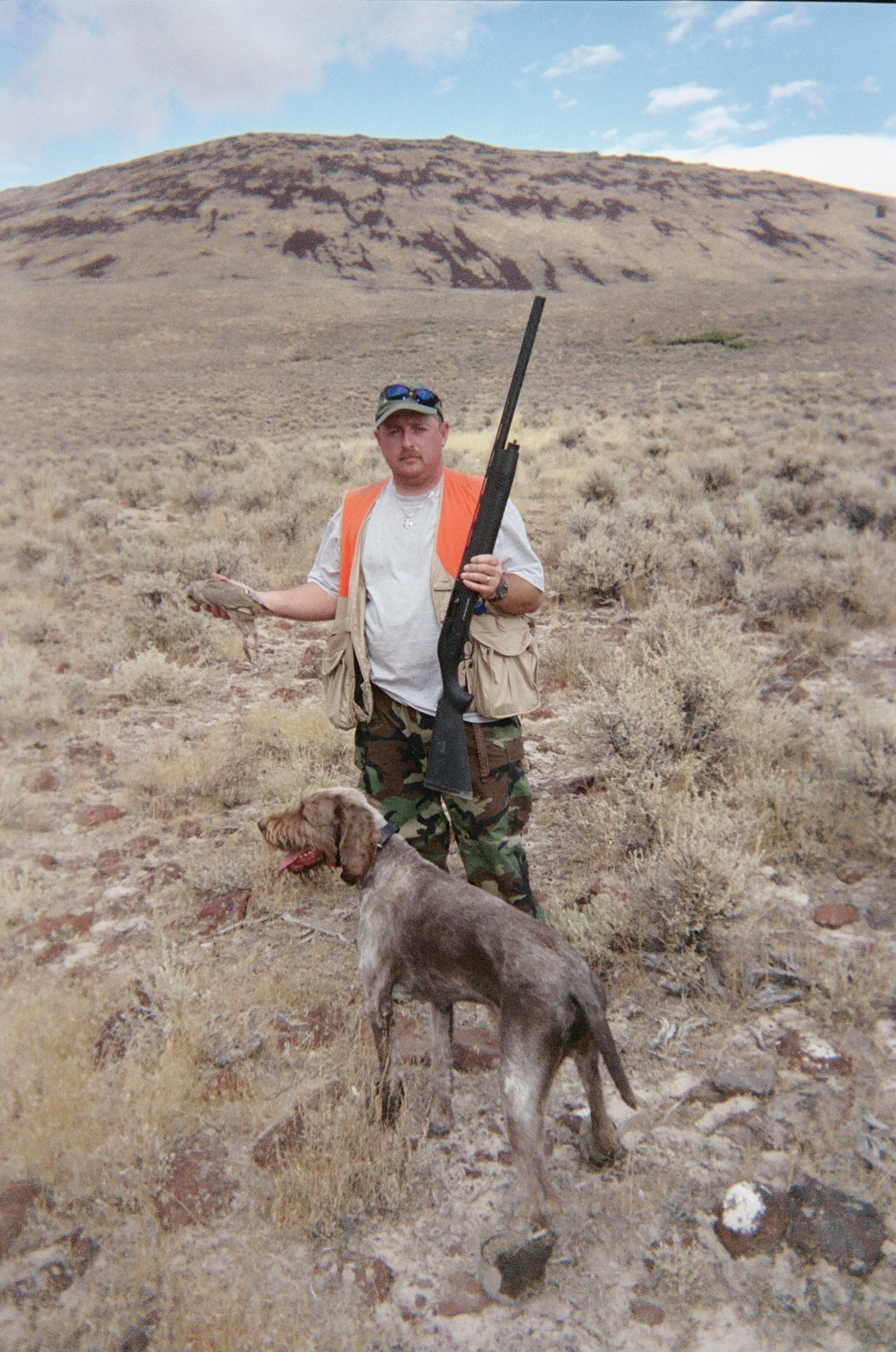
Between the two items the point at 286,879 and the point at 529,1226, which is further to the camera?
the point at 286,879

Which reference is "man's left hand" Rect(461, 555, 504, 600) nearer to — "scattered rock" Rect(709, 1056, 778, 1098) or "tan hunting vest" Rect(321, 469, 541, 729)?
"tan hunting vest" Rect(321, 469, 541, 729)

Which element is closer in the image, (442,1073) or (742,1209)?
(742,1209)

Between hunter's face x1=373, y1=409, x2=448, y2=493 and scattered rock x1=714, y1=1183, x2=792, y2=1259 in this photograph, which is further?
hunter's face x1=373, y1=409, x2=448, y2=493

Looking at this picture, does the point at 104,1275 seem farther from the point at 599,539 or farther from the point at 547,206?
the point at 547,206

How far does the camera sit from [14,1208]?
2334 millimetres

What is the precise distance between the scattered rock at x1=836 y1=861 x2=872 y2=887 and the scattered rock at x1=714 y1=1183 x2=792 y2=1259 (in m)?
1.82

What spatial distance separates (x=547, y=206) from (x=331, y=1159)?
11092cm

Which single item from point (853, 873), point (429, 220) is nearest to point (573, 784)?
point (853, 873)

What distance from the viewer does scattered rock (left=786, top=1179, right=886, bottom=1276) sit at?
2.04 meters

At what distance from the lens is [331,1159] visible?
237 centimetres

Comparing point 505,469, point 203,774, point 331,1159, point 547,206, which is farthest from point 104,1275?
point 547,206

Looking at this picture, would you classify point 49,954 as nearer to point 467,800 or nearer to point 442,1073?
point 442,1073

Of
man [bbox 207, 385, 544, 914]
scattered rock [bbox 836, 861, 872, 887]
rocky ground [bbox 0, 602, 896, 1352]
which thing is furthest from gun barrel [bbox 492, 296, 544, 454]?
scattered rock [bbox 836, 861, 872, 887]

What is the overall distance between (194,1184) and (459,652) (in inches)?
75.4
